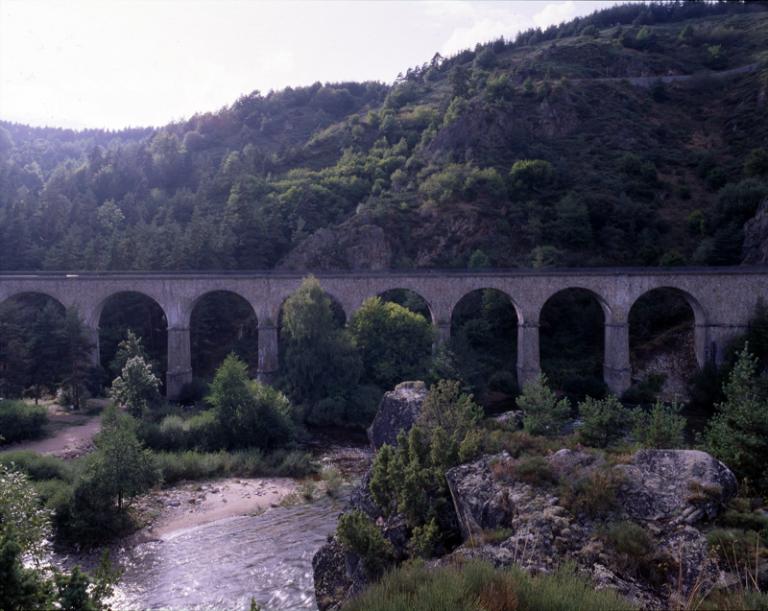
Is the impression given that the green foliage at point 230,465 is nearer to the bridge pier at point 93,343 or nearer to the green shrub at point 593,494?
the bridge pier at point 93,343

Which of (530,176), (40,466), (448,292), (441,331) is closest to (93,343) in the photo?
(40,466)

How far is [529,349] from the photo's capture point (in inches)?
1455

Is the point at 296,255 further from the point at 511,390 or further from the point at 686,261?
the point at 686,261

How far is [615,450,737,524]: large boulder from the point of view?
1036 cm

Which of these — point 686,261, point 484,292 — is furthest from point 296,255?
point 686,261

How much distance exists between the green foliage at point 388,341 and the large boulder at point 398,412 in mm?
11025

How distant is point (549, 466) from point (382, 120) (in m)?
75.2

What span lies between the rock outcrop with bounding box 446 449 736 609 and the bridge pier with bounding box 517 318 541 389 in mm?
24328

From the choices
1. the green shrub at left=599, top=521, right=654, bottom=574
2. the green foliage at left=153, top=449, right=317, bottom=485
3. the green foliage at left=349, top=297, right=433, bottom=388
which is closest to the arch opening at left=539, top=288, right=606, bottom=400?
the green foliage at left=349, top=297, right=433, bottom=388

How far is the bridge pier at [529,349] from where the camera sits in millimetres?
36844

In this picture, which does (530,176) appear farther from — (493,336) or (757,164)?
(493,336)

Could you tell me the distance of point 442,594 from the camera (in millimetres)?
6754

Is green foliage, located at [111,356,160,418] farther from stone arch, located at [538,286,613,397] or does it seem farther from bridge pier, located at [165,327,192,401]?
stone arch, located at [538,286,613,397]

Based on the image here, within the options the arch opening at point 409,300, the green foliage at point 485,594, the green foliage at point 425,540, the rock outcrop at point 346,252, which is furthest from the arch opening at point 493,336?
the green foliage at point 485,594
